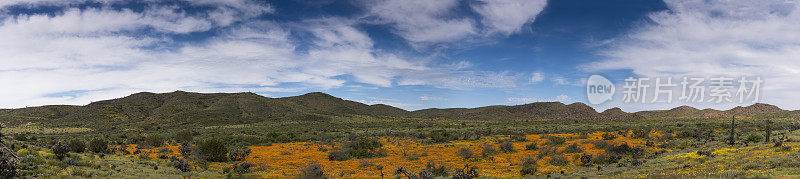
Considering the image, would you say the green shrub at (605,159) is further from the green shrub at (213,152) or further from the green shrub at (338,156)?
the green shrub at (213,152)

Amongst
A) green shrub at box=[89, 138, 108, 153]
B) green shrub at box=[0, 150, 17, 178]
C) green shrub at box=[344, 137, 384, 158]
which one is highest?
green shrub at box=[0, 150, 17, 178]

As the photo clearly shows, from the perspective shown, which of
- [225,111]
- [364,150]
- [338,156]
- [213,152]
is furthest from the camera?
[225,111]

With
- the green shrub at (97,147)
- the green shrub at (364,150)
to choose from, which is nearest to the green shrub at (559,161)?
the green shrub at (364,150)

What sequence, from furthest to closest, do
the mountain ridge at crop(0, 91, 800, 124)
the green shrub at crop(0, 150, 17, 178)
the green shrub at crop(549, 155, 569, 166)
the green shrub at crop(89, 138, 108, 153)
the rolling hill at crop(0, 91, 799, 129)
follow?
the mountain ridge at crop(0, 91, 800, 124) → the rolling hill at crop(0, 91, 799, 129) → the green shrub at crop(89, 138, 108, 153) → the green shrub at crop(549, 155, 569, 166) → the green shrub at crop(0, 150, 17, 178)

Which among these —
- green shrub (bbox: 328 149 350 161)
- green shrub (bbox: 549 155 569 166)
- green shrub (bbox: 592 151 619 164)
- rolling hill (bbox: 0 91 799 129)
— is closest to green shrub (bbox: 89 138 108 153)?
green shrub (bbox: 328 149 350 161)

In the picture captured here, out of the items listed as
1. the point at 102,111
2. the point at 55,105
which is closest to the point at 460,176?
the point at 102,111

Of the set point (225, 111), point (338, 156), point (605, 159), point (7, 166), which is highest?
point (605, 159)

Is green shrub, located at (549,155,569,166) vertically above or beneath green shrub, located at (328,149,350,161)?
above

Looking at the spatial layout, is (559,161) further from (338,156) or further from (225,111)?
(225,111)

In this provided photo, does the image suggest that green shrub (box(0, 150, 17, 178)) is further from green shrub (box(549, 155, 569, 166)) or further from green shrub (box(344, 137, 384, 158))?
green shrub (box(549, 155, 569, 166))

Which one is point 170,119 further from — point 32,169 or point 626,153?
point 626,153

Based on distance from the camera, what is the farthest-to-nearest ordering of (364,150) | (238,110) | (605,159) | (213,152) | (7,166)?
(238,110) → (364,150) → (213,152) → (605,159) → (7,166)

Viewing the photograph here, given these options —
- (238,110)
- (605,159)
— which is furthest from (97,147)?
(238,110)

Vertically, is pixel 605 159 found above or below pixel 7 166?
above
